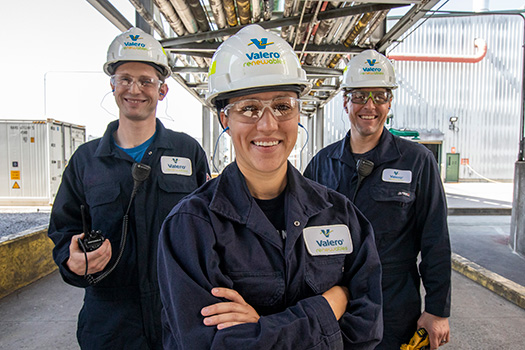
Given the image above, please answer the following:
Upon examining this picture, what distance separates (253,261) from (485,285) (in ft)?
14.7

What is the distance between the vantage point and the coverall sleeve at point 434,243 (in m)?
1.78

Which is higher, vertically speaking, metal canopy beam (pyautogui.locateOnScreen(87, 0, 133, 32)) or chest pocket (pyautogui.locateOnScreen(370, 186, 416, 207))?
metal canopy beam (pyautogui.locateOnScreen(87, 0, 133, 32))

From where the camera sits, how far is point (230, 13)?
4.04 meters

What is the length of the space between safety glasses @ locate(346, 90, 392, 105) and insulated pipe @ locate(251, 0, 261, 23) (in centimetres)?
235

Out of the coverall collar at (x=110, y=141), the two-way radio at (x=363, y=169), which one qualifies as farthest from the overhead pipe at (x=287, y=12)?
the two-way radio at (x=363, y=169)

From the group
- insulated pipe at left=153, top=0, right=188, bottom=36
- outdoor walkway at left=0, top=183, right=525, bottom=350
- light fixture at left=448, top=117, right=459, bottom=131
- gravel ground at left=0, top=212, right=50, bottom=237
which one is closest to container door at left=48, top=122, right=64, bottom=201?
gravel ground at left=0, top=212, right=50, bottom=237

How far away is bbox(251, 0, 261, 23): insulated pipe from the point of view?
3891mm

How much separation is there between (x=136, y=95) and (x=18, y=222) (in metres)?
5.81

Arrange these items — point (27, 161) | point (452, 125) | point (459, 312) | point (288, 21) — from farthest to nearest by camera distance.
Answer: point (452, 125)
point (27, 161)
point (288, 21)
point (459, 312)

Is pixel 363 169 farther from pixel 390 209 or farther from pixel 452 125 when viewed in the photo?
pixel 452 125

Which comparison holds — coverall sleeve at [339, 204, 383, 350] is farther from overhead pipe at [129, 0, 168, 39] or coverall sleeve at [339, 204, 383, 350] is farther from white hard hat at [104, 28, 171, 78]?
overhead pipe at [129, 0, 168, 39]

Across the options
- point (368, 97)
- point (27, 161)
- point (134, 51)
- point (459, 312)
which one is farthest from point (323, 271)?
point (27, 161)

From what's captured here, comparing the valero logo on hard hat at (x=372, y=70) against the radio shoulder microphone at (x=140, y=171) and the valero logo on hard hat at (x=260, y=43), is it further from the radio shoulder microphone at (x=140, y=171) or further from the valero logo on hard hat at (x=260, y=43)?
the radio shoulder microphone at (x=140, y=171)

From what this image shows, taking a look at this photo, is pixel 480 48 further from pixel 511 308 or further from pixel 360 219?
pixel 360 219
